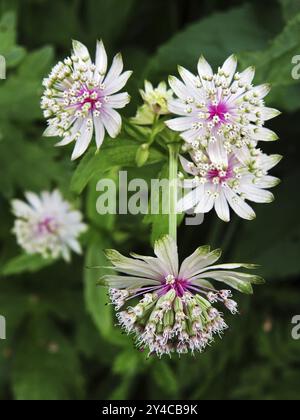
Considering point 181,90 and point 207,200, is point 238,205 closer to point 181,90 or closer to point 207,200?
point 207,200

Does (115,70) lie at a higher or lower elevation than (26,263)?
higher

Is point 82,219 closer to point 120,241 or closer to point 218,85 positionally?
point 120,241

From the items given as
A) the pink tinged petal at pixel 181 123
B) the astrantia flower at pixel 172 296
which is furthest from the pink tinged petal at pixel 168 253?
the pink tinged petal at pixel 181 123

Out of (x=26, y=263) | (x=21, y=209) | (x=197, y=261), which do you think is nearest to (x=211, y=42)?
(x=21, y=209)

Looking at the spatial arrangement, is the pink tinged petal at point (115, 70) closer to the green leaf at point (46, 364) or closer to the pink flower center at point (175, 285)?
the pink flower center at point (175, 285)

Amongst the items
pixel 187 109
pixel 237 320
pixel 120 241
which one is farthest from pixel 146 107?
pixel 237 320
